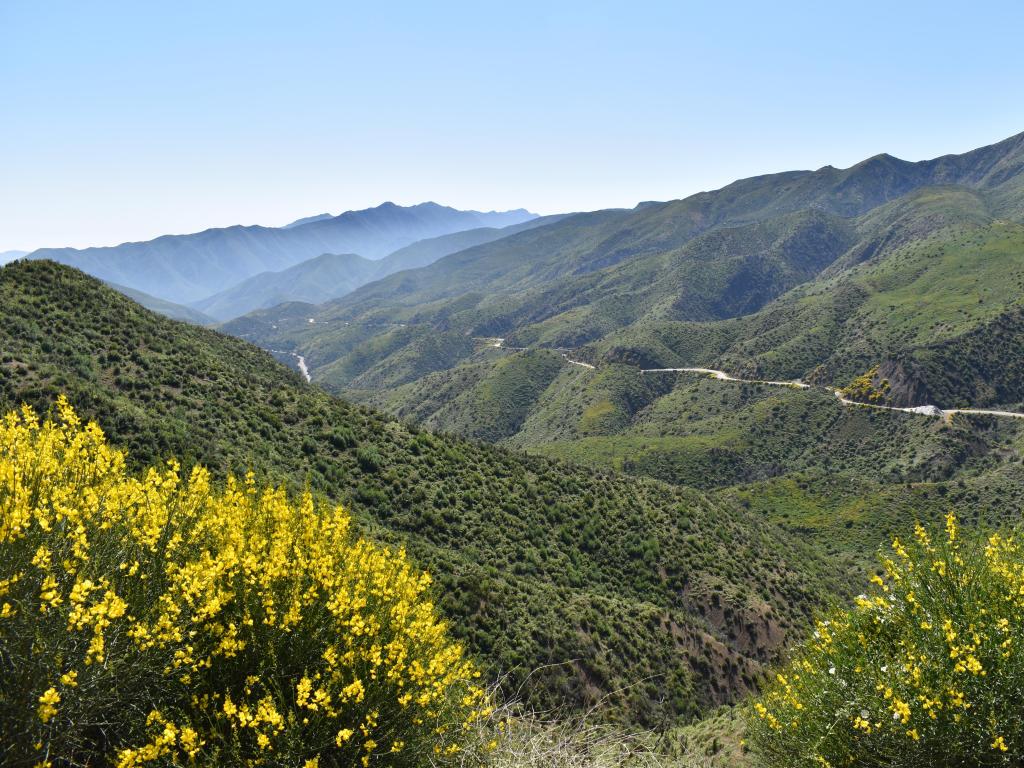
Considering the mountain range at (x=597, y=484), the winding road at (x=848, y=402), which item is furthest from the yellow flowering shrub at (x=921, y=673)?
the winding road at (x=848, y=402)

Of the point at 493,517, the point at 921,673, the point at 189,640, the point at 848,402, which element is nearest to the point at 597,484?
the point at 493,517

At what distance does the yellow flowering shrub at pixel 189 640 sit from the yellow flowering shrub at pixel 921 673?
5.98 m

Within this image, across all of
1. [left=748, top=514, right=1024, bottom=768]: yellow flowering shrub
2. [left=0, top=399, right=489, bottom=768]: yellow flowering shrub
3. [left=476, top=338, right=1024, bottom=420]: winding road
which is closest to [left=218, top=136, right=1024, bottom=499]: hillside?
[left=476, top=338, right=1024, bottom=420]: winding road

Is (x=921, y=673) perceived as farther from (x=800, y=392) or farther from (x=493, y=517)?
(x=800, y=392)

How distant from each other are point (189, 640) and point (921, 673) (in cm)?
982

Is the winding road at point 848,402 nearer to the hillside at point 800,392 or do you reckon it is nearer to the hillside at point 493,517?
the hillside at point 800,392

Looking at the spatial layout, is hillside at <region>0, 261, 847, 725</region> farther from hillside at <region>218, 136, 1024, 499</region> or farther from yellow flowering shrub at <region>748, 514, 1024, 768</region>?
hillside at <region>218, 136, 1024, 499</region>

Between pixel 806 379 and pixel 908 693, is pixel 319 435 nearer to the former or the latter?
pixel 908 693

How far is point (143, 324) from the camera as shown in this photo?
40.2 metres

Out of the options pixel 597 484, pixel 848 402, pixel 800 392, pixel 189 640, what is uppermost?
pixel 189 640

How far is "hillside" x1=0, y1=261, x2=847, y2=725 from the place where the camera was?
23.6 meters

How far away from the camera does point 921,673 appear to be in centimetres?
757

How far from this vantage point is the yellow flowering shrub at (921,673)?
284 inches

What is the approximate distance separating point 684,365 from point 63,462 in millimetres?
151502
